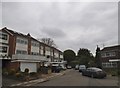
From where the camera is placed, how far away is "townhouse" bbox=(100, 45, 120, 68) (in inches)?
1943

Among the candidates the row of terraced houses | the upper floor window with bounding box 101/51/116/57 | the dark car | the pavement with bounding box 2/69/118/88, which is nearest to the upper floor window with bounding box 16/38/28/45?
the row of terraced houses

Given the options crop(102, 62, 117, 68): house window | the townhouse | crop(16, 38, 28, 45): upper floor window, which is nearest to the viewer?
crop(16, 38, 28, 45): upper floor window

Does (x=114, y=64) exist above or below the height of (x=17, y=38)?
below

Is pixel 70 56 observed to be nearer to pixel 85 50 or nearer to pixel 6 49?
pixel 85 50

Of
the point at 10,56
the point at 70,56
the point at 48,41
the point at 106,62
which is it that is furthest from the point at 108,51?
the point at 70,56

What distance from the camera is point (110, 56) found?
51.8m

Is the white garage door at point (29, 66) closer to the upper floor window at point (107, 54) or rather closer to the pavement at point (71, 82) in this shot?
the pavement at point (71, 82)

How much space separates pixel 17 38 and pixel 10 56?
4811mm

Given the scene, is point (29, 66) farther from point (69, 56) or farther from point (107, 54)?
point (69, 56)

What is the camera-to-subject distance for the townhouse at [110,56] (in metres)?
49.3

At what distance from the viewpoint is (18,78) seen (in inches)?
927

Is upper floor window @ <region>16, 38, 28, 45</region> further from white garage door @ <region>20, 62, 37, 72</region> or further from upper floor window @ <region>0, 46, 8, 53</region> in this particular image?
white garage door @ <region>20, 62, 37, 72</region>

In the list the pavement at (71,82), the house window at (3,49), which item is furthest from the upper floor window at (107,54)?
the house window at (3,49)

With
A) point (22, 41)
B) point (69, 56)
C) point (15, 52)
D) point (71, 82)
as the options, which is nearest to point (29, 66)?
point (15, 52)
